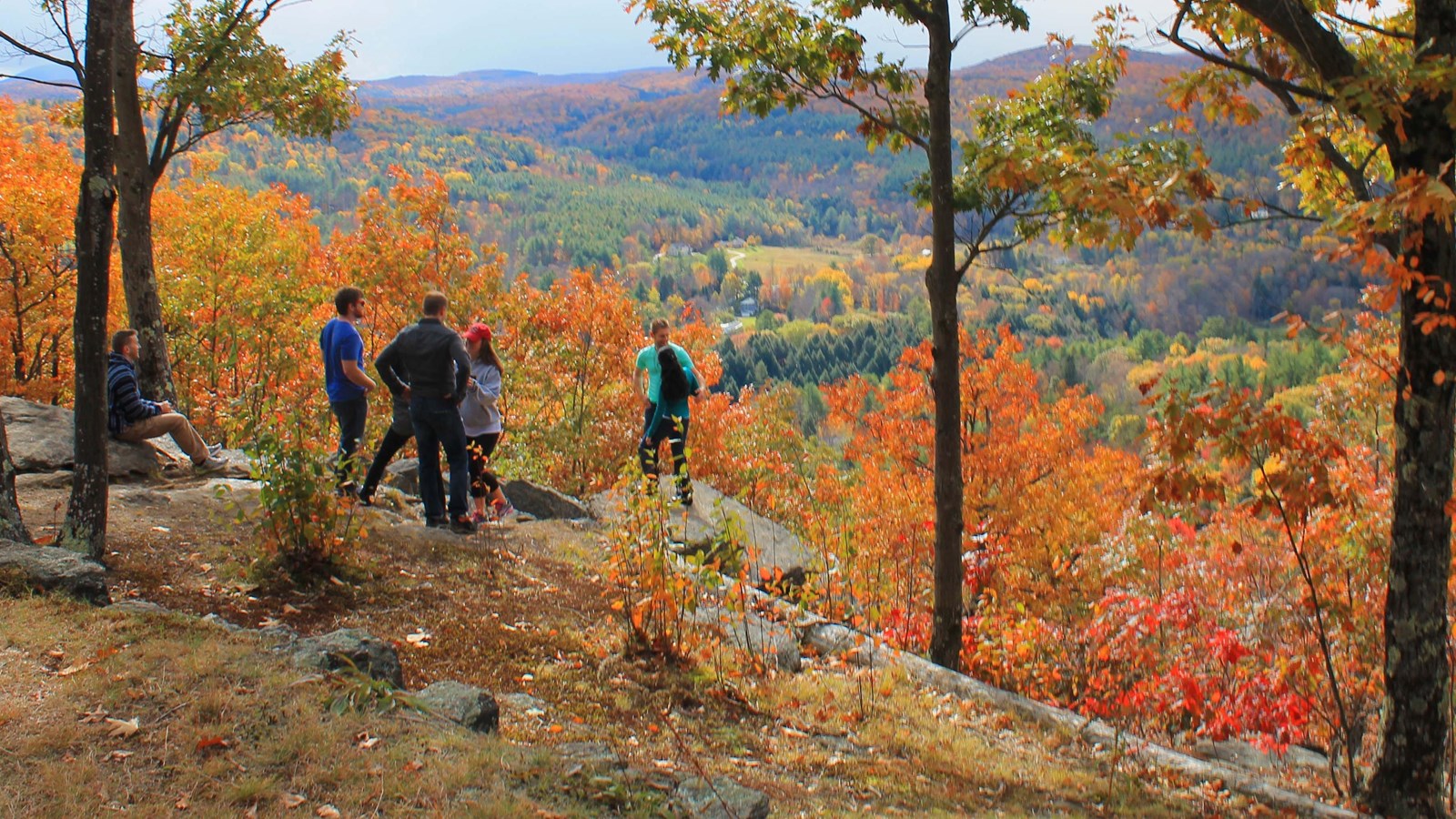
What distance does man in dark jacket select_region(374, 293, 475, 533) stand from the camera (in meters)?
7.75

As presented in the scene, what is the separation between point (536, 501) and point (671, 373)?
273 cm

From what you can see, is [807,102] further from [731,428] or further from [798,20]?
[731,428]

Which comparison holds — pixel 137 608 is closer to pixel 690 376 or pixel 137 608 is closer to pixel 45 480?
pixel 45 480

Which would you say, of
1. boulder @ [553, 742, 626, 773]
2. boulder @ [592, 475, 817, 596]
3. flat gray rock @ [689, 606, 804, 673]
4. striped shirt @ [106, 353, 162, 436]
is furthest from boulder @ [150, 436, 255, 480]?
boulder @ [553, 742, 626, 773]

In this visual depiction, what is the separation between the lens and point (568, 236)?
570 feet

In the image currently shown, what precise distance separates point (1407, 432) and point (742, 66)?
533cm

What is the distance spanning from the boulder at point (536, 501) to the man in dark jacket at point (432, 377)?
11.0 ft

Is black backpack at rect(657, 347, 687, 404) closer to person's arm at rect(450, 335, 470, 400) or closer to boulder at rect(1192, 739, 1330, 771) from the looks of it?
person's arm at rect(450, 335, 470, 400)

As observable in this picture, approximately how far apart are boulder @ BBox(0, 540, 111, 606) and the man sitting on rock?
383 cm

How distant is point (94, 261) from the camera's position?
5402 millimetres

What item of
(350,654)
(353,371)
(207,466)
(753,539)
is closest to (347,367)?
(353,371)

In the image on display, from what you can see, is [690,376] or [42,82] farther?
[690,376]

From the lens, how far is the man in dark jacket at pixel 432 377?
775 cm

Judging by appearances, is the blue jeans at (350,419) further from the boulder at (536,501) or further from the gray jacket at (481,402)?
the boulder at (536,501)
